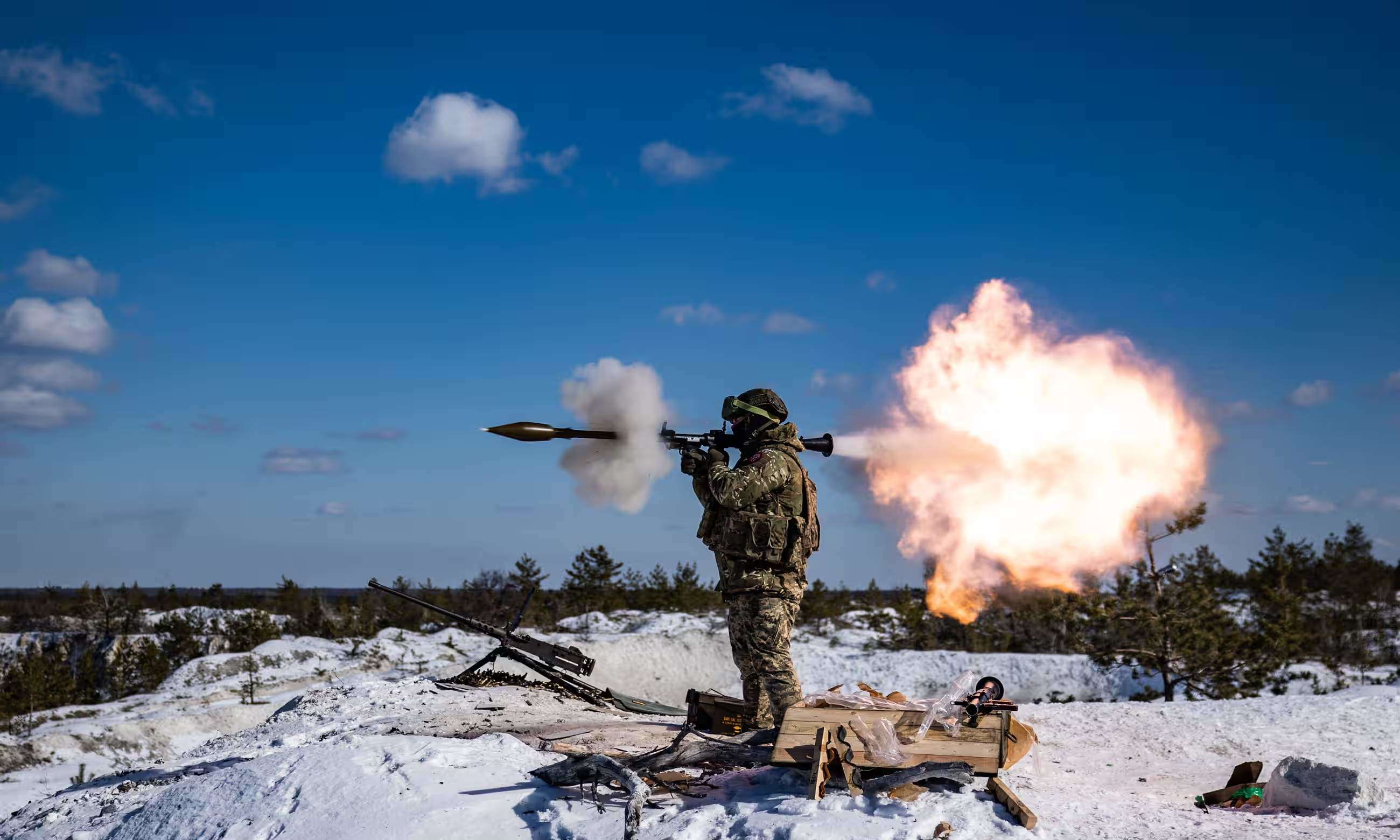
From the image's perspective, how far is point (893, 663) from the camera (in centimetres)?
1666

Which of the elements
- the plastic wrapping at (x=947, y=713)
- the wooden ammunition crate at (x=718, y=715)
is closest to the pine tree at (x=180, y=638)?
the wooden ammunition crate at (x=718, y=715)

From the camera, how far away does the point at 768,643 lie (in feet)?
23.1

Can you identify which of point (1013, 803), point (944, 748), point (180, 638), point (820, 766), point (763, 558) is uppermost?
point (763, 558)

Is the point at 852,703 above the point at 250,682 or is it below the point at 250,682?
above

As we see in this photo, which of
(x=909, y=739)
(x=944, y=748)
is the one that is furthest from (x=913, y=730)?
(x=944, y=748)

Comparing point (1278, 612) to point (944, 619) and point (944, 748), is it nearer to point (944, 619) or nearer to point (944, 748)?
point (944, 619)

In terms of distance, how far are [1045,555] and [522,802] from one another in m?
6.12

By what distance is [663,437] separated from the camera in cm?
773

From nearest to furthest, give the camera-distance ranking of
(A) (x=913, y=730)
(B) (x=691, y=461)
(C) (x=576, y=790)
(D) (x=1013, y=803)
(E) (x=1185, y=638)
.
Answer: (D) (x=1013, y=803) → (A) (x=913, y=730) → (C) (x=576, y=790) → (B) (x=691, y=461) → (E) (x=1185, y=638)

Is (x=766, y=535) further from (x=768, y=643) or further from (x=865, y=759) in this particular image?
(x=865, y=759)

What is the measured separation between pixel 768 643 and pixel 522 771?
193 centimetres

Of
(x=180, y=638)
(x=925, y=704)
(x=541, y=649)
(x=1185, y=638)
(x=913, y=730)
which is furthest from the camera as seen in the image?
(x=180, y=638)

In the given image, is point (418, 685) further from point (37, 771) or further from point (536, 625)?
point (536, 625)

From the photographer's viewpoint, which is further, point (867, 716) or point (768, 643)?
point (768, 643)
